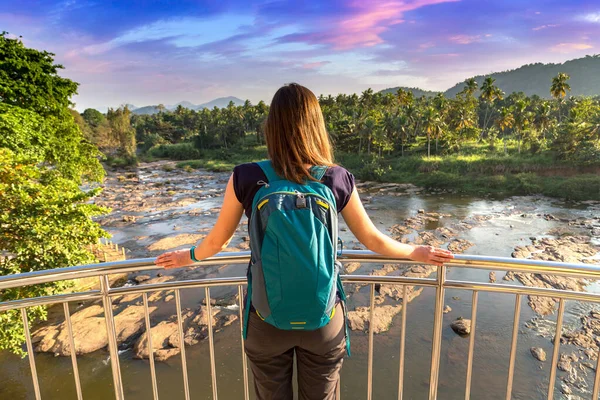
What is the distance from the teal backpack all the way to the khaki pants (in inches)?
3.0

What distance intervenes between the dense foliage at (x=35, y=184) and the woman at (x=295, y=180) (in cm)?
884

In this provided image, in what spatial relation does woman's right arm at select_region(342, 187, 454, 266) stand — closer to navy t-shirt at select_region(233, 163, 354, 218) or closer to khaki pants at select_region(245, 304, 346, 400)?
navy t-shirt at select_region(233, 163, 354, 218)

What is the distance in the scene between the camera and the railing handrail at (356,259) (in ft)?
6.07

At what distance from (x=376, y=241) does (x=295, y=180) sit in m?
0.56

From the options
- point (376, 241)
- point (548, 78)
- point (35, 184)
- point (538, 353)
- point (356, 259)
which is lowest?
point (538, 353)

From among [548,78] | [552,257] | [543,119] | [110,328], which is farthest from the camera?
[548,78]

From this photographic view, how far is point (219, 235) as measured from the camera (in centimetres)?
165

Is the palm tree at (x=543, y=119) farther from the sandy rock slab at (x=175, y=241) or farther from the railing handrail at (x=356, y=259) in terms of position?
the railing handrail at (x=356, y=259)

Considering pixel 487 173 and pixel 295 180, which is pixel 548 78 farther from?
pixel 295 180

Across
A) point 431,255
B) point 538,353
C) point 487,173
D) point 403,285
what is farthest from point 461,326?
point 487,173

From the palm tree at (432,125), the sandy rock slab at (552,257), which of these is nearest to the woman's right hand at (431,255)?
the sandy rock slab at (552,257)

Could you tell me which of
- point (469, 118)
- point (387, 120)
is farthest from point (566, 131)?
point (387, 120)

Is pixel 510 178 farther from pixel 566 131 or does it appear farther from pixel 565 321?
pixel 565 321

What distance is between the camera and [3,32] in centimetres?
1744
